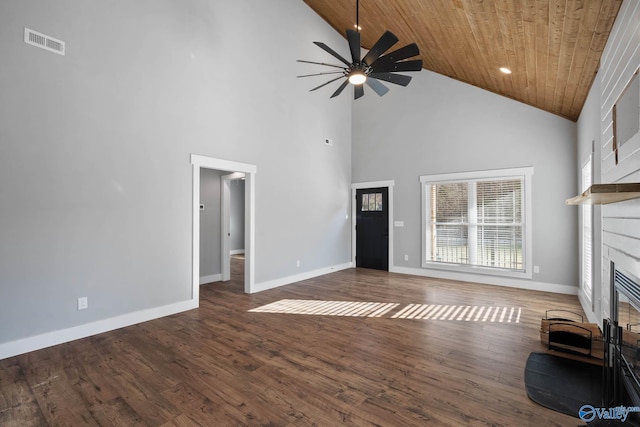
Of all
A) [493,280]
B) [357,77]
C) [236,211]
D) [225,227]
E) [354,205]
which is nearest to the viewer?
[357,77]

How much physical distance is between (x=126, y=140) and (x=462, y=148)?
5.75m

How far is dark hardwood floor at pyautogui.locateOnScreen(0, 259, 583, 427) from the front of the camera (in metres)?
2.14

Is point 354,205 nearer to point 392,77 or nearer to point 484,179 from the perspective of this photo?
point 484,179

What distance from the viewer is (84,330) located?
3516mm

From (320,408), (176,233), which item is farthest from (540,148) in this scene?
(176,233)

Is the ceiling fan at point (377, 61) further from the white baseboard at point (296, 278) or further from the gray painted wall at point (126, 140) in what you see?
the white baseboard at point (296, 278)

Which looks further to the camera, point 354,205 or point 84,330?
point 354,205

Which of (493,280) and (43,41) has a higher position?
(43,41)

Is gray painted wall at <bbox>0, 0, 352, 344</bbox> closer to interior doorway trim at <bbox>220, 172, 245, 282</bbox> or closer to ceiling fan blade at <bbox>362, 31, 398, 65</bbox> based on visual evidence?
interior doorway trim at <bbox>220, 172, 245, 282</bbox>

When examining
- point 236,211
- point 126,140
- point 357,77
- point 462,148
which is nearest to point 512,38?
point 357,77

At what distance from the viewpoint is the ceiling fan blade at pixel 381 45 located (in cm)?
320

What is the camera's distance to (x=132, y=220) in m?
3.95

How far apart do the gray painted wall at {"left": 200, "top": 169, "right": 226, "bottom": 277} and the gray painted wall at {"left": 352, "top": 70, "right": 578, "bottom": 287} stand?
3.37m

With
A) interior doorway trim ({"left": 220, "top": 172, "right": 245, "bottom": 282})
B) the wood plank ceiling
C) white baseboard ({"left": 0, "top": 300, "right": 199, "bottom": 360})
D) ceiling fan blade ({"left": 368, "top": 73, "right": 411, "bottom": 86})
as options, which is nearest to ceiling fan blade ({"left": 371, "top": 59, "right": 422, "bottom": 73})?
ceiling fan blade ({"left": 368, "top": 73, "right": 411, "bottom": 86})
